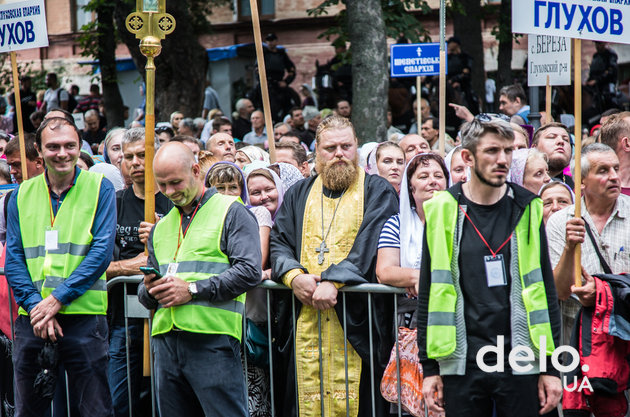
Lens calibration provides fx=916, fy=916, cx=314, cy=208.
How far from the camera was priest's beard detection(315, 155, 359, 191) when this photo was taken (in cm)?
576

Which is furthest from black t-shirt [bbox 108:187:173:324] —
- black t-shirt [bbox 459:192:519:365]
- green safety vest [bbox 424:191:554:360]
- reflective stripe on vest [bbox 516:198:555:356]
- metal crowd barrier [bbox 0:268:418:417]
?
reflective stripe on vest [bbox 516:198:555:356]

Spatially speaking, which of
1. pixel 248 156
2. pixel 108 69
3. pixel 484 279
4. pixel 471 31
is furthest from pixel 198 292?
pixel 471 31

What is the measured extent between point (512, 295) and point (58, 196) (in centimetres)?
273

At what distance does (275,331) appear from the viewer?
5.76m

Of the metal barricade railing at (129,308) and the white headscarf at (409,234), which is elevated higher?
the white headscarf at (409,234)

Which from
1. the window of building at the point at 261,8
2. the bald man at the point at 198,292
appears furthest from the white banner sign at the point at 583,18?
the window of building at the point at 261,8

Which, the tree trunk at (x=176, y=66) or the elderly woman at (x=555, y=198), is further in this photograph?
the tree trunk at (x=176, y=66)

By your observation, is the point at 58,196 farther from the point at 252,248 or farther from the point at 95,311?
the point at 252,248

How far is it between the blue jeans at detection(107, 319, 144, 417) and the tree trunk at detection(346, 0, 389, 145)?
19.6 feet

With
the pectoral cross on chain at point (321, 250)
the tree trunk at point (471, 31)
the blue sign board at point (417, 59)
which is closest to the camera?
the pectoral cross on chain at point (321, 250)

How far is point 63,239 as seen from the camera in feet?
17.5

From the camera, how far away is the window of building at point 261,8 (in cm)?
2838

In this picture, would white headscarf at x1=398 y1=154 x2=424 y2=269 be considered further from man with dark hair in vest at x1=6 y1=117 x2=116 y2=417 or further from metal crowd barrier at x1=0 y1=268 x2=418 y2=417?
man with dark hair in vest at x1=6 y1=117 x2=116 y2=417

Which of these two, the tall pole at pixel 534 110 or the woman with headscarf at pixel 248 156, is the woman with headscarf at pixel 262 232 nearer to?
the woman with headscarf at pixel 248 156
